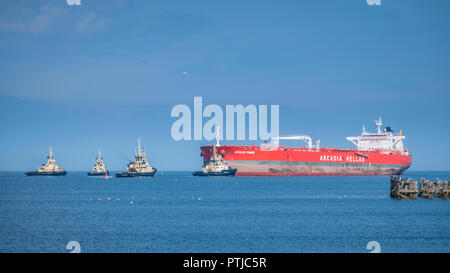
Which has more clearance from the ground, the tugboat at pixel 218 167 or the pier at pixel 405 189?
the tugboat at pixel 218 167

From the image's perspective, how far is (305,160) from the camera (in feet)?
358

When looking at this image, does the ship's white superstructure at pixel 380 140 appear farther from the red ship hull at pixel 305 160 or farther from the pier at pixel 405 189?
the pier at pixel 405 189

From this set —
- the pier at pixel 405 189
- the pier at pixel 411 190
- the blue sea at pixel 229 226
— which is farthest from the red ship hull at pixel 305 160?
the blue sea at pixel 229 226

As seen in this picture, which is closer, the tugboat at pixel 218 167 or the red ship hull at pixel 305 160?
the red ship hull at pixel 305 160

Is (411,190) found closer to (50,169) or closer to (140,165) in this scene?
(140,165)

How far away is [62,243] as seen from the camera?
30.2 meters

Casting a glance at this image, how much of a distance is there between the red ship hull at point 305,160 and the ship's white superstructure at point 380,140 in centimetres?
314

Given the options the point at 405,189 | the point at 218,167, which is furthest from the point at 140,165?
the point at 405,189

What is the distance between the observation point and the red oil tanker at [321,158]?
341 ft

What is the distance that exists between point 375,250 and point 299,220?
38.1 feet

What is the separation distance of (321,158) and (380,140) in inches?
875
